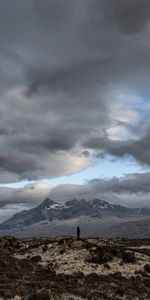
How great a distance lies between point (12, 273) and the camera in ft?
201

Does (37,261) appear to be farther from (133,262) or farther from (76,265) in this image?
(133,262)

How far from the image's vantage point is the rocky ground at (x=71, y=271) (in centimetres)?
5141

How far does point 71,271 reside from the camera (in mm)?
66250

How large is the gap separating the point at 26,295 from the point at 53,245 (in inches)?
1262

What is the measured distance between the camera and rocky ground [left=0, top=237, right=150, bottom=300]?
51406mm

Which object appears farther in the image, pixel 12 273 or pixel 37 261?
pixel 37 261

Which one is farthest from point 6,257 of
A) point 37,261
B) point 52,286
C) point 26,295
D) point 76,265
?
point 26,295

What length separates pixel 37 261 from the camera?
73.2 meters

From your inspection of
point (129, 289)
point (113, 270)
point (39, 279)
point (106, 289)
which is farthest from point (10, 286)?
point (113, 270)

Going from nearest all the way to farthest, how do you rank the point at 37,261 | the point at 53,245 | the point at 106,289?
the point at 106,289
the point at 37,261
the point at 53,245

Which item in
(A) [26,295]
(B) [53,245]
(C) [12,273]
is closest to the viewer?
(A) [26,295]

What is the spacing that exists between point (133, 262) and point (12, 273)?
21.2 meters

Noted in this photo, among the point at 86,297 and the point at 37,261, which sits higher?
the point at 37,261

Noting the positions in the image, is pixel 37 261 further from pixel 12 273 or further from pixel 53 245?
pixel 12 273
